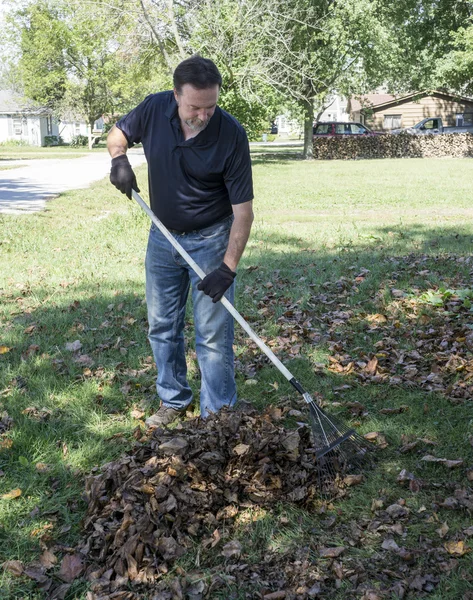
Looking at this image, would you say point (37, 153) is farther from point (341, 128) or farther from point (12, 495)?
point (12, 495)

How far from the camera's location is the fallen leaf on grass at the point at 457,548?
299 centimetres

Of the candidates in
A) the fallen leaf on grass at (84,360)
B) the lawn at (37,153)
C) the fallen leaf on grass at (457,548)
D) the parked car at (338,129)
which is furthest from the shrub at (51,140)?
the fallen leaf on grass at (457,548)

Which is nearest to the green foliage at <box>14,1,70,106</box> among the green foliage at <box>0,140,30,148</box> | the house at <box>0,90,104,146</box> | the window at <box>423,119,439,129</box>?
the green foliage at <box>0,140,30,148</box>

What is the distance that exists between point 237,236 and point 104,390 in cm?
173

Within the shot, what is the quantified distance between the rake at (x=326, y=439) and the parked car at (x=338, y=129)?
117 ft

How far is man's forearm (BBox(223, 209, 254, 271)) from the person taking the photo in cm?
368

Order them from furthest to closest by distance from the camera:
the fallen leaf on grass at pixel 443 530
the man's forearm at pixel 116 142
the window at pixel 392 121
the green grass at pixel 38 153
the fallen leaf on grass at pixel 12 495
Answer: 1. the window at pixel 392 121
2. the green grass at pixel 38 153
3. the man's forearm at pixel 116 142
4. the fallen leaf on grass at pixel 12 495
5. the fallen leaf on grass at pixel 443 530

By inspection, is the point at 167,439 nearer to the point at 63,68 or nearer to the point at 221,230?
the point at 221,230

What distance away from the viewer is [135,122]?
12.8 feet

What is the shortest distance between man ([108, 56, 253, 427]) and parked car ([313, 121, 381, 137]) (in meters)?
35.5

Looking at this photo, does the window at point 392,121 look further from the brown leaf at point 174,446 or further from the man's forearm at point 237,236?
the brown leaf at point 174,446

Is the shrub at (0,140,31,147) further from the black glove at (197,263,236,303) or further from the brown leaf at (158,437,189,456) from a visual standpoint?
the brown leaf at (158,437,189,456)

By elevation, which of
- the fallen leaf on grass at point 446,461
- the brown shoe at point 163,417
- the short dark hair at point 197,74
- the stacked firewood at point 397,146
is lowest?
the fallen leaf on grass at point 446,461

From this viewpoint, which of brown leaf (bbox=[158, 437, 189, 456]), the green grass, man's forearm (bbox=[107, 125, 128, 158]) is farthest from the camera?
the green grass
